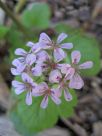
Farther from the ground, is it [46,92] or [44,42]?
[44,42]

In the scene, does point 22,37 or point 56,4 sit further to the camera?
point 56,4

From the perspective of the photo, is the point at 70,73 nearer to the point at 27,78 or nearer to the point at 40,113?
the point at 27,78

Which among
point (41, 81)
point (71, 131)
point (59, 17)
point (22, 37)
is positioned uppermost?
point (59, 17)

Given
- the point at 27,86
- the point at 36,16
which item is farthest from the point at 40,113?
the point at 36,16

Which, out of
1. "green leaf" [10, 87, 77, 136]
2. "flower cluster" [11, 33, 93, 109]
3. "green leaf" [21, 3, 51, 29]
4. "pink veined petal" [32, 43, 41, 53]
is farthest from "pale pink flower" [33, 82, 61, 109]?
"green leaf" [21, 3, 51, 29]

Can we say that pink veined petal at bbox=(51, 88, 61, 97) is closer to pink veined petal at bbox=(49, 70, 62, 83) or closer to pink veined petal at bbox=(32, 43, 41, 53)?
pink veined petal at bbox=(49, 70, 62, 83)

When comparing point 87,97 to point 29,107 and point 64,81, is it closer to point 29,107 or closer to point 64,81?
point 29,107

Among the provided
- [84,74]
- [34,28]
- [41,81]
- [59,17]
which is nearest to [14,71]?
[41,81]
